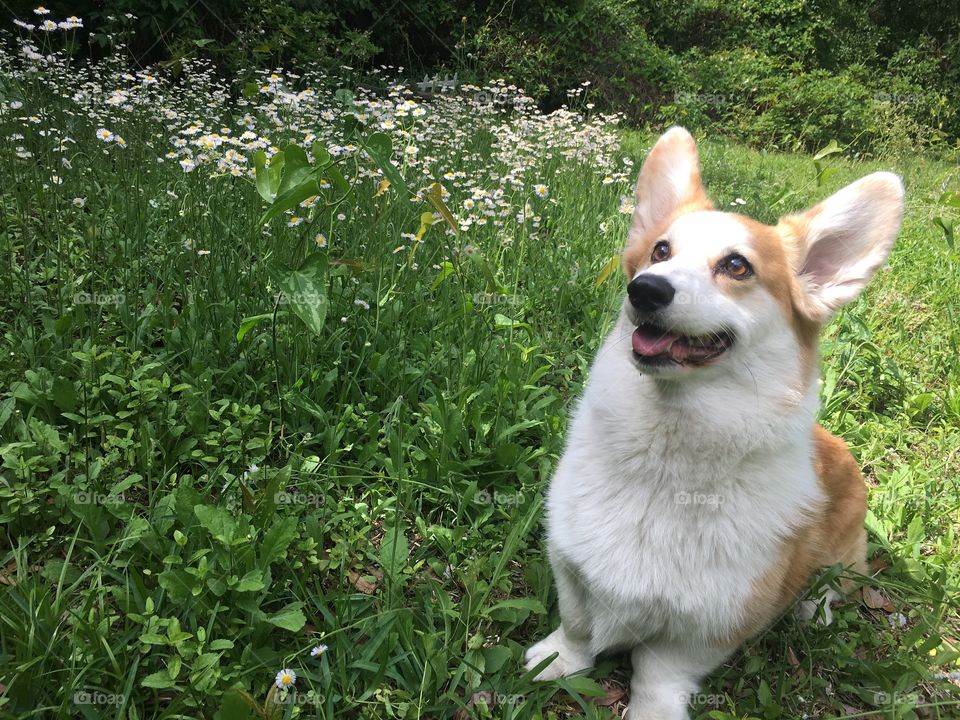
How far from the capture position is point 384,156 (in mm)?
1541

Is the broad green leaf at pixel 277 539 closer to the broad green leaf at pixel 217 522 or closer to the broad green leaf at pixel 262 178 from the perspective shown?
the broad green leaf at pixel 217 522

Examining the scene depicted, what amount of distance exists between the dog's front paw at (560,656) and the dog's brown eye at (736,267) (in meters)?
1.15

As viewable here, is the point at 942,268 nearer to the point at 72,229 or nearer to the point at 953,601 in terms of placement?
the point at 953,601

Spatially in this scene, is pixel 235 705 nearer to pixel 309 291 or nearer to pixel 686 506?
pixel 309 291

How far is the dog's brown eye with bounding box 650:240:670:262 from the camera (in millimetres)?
1847

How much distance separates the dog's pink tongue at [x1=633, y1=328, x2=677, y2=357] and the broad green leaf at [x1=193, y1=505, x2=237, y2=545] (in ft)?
3.78

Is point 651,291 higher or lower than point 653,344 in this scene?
higher

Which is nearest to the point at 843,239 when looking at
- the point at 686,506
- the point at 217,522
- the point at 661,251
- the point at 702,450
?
the point at 661,251

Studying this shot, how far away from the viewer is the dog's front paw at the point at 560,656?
73.9 inches

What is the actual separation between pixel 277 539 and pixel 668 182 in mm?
1622

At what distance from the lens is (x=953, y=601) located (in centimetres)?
221

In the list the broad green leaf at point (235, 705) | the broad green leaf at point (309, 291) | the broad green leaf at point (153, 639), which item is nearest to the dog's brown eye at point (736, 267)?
the broad green leaf at point (309, 291)

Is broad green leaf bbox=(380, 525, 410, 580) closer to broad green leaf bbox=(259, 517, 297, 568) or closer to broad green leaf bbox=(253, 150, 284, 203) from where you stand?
broad green leaf bbox=(259, 517, 297, 568)

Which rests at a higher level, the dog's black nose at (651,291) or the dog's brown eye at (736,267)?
the dog's brown eye at (736,267)
